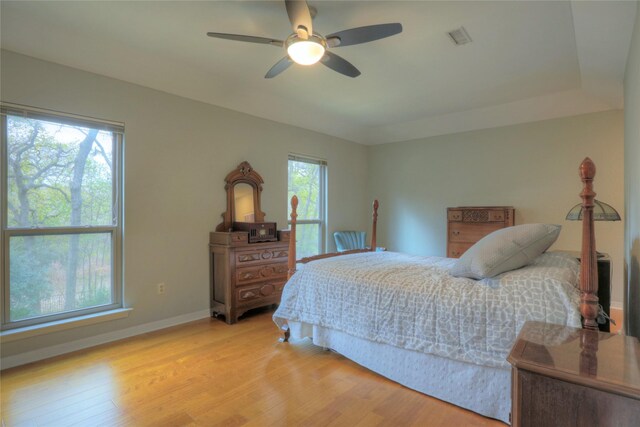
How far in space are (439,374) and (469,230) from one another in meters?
3.12

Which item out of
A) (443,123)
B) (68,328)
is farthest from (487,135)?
(68,328)

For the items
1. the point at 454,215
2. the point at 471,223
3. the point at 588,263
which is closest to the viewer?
the point at 588,263

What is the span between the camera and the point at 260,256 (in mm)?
3625

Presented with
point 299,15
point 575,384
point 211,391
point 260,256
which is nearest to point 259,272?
point 260,256

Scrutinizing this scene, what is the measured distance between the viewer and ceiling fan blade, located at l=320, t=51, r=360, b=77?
2338mm

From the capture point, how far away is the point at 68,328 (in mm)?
2654

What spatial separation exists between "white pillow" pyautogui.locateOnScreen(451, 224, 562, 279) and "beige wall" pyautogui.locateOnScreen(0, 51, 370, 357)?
2825mm

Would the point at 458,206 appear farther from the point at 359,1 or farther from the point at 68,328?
the point at 68,328

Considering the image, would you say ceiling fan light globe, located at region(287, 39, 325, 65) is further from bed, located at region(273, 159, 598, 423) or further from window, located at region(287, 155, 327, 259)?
window, located at region(287, 155, 327, 259)

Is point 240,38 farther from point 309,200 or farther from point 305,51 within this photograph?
point 309,200

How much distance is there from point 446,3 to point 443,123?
280 cm

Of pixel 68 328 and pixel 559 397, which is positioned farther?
pixel 68 328

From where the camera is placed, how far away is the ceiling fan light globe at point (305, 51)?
2076mm

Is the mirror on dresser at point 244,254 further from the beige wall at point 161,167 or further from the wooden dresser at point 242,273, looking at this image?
the beige wall at point 161,167
